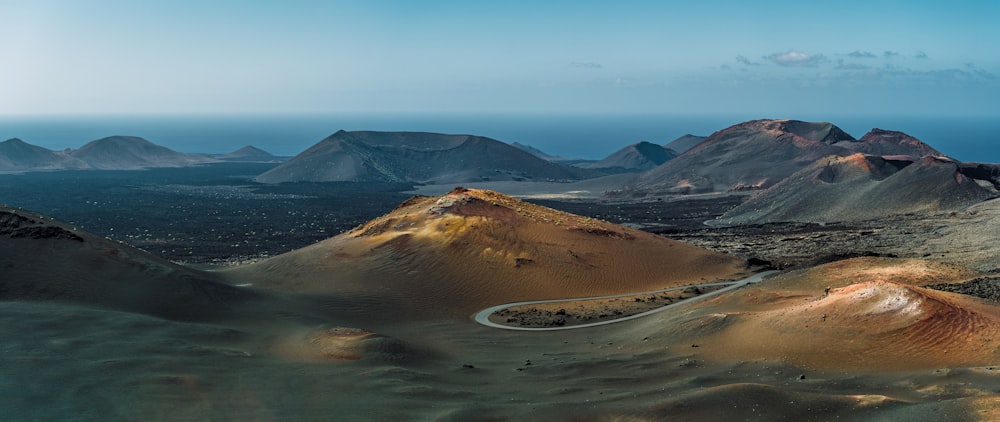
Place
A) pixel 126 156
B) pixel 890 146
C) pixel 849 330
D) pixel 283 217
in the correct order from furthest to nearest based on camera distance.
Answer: pixel 126 156, pixel 890 146, pixel 283 217, pixel 849 330

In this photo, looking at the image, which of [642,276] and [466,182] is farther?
[466,182]

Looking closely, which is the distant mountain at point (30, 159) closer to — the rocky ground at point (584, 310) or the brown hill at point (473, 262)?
the brown hill at point (473, 262)

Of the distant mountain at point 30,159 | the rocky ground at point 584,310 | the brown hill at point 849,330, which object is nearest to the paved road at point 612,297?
the rocky ground at point 584,310

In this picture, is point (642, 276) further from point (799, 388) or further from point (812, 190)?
point (812, 190)

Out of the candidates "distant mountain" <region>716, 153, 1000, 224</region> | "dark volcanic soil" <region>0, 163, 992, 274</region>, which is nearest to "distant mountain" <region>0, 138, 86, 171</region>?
"dark volcanic soil" <region>0, 163, 992, 274</region>

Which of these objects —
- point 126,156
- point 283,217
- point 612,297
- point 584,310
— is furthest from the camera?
point 126,156

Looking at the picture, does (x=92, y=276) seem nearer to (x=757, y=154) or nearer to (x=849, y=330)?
(x=849, y=330)

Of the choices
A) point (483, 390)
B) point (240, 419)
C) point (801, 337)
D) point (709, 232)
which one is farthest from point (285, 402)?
point (709, 232)

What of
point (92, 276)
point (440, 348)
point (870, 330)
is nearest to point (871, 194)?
point (870, 330)
